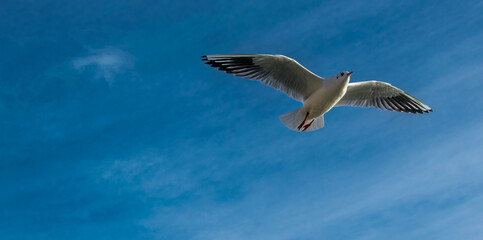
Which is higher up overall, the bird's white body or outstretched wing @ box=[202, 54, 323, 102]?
outstretched wing @ box=[202, 54, 323, 102]

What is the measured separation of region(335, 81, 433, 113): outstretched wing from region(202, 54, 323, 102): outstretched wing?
1136mm

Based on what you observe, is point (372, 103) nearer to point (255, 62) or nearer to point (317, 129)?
point (317, 129)

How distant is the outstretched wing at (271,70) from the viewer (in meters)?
10.1

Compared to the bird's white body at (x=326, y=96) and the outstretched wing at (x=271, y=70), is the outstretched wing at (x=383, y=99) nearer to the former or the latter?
the bird's white body at (x=326, y=96)

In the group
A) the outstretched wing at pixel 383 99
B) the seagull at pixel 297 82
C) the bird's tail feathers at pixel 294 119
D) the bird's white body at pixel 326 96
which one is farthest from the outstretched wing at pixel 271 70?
the outstretched wing at pixel 383 99

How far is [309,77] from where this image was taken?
33.6 feet

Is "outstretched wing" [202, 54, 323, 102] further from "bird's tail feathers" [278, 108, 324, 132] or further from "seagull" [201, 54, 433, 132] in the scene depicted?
"bird's tail feathers" [278, 108, 324, 132]

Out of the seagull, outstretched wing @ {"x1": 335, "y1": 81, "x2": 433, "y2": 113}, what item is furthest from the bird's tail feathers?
outstretched wing @ {"x1": 335, "y1": 81, "x2": 433, "y2": 113}

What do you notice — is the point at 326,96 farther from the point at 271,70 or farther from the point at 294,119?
the point at 271,70

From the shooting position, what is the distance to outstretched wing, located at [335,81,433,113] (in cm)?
1112

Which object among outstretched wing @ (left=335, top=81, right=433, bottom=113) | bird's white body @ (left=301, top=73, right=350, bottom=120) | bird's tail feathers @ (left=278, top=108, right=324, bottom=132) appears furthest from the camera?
outstretched wing @ (left=335, top=81, right=433, bottom=113)

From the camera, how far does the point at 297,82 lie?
10414mm

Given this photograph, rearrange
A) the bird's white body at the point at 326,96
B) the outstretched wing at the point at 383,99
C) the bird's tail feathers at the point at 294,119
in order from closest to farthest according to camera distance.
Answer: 1. the bird's white body at the point at 326,96
2. the bird's tail feathers at the point at 294,119
3. the outstretched wing at the point at 383,99

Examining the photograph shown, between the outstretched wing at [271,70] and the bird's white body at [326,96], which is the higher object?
the outstretched wing at [271,70]
